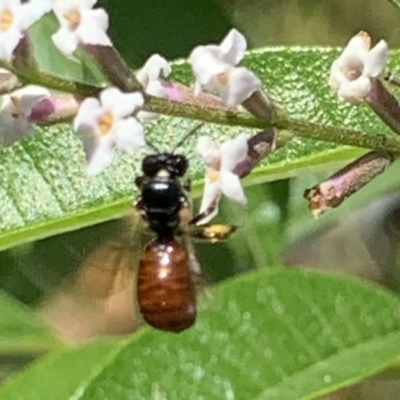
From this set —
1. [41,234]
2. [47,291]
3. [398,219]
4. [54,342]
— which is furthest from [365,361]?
[398,219]

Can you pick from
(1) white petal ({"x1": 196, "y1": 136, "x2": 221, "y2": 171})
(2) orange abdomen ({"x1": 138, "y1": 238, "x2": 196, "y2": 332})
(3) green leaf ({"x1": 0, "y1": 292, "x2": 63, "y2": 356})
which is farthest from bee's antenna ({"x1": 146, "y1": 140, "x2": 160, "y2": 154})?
(3) green leaf ({"x1": 0, "y1": 292, "x2": 63, "y2": 356})

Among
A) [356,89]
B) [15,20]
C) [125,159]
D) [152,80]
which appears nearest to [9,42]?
[15,20]

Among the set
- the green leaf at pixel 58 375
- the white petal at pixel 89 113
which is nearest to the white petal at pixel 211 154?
the white petal at pixel 89 113

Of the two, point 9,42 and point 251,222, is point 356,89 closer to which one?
point 9,42

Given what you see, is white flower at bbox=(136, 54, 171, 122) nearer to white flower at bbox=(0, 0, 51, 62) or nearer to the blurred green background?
white flower at bbox=(0, 0, 51, 62)

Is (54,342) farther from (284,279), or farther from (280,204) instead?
(284,279)
